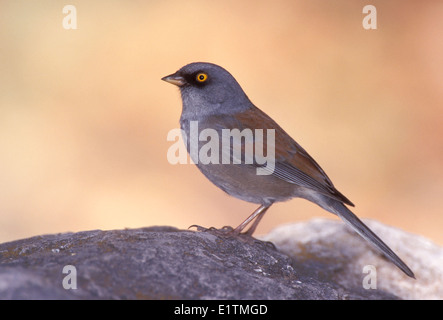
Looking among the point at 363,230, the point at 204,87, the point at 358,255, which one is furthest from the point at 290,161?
the point at 358,255

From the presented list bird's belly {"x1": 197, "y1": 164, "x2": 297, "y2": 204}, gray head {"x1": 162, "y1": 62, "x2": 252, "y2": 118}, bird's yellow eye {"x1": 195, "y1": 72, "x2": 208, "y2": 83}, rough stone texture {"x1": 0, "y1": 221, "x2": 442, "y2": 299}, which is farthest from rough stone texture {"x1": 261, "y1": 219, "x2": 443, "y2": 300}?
bird's yellow eye {"x1": 195, "y1": 72, "x2": 208, "y2": 83}

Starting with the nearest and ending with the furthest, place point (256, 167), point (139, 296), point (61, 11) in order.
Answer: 1. point (139, 296)
2. point (256, 167)
3. point (61, 11)

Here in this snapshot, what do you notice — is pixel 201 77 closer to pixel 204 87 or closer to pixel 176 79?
pixel 204 87

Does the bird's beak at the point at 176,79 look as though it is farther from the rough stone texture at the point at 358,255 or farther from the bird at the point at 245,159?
the rough stone texture at the point at 358,255

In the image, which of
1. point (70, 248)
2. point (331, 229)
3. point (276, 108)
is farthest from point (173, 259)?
point (276, 108)
